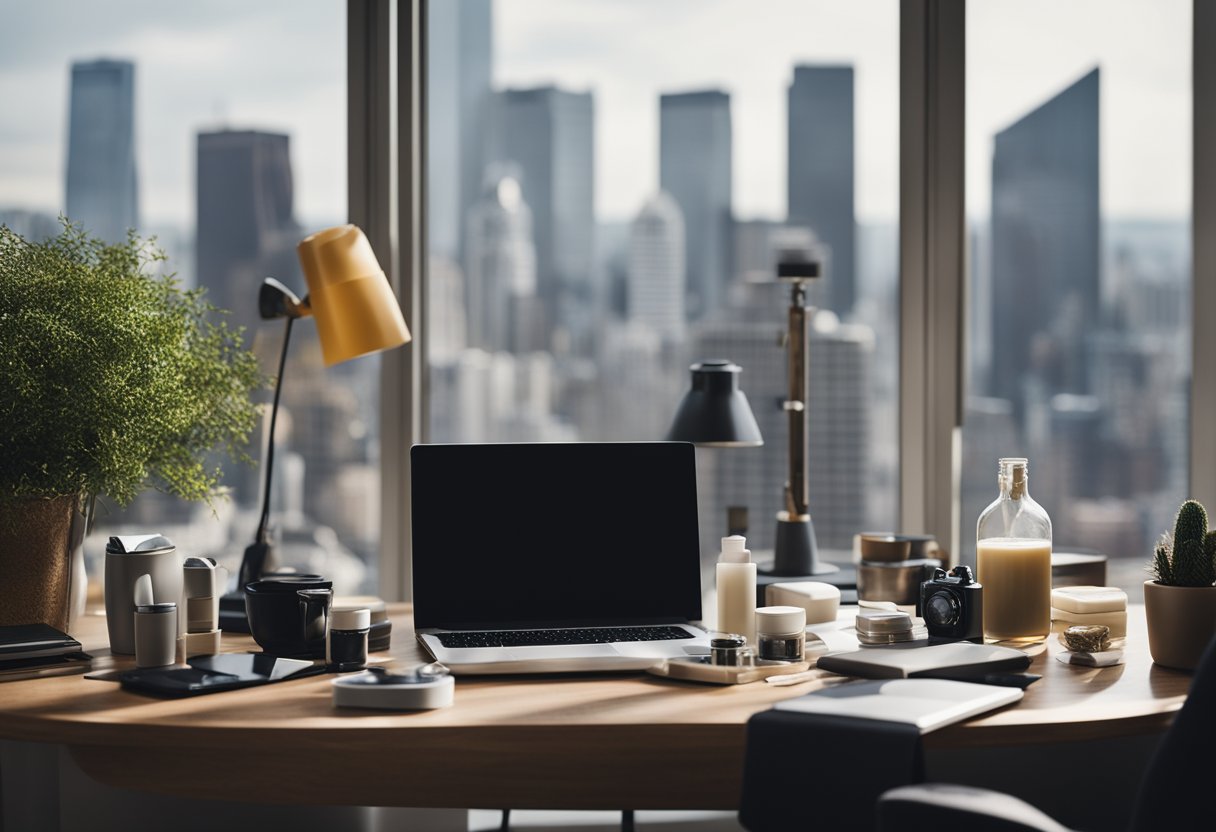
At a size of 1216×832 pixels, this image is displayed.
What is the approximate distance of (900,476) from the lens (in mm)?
2469

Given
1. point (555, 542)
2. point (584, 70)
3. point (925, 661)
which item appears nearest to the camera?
point (925, 661)

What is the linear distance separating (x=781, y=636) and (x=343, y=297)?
89 cm

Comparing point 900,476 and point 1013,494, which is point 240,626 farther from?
point 900,476

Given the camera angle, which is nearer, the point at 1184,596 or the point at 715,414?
the point at 1184,596

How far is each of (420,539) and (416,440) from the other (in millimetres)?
754

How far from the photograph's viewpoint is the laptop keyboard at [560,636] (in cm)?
163

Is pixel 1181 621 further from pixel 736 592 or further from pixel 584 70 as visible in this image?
pixel 584 70

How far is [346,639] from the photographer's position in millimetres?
1557

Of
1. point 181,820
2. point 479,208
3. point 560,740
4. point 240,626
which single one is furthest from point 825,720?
point 479,208

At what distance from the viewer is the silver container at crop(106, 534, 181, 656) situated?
1665 mm

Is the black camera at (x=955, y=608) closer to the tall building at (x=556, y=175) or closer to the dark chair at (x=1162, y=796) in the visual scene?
the dark chair at (x=1162, y=796)

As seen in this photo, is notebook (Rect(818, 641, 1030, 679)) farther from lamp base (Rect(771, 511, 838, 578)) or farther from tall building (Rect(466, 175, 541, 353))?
tall building (Rect(466, 175, 541, 353))

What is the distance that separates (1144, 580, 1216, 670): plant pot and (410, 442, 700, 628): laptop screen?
0.63 m

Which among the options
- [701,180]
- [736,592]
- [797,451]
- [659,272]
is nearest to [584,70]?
[701,180]
